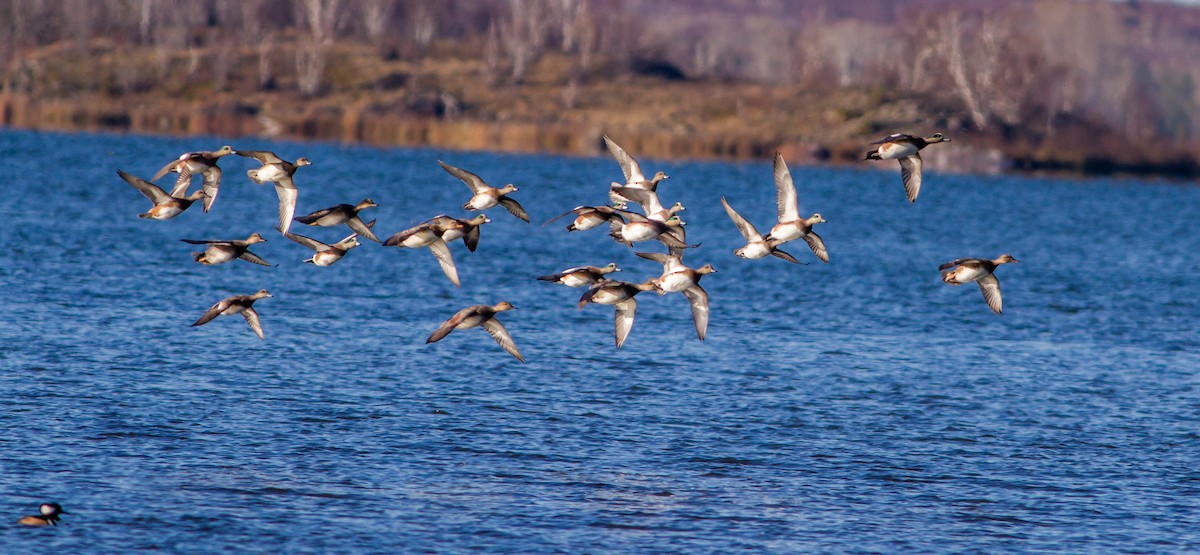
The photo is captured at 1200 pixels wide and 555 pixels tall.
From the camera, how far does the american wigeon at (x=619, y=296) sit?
2173 centimetres

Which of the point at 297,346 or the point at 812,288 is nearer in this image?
the point at 297,346

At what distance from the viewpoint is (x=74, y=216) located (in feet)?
200

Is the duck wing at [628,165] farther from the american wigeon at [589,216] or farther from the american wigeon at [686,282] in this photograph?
the american wigeon at [686,282]

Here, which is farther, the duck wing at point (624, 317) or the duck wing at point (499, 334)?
the duck wing at point (624, 317)

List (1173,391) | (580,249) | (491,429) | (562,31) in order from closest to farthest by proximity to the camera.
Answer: (491,429) → (1173,391) → (580,249) → (562,31)

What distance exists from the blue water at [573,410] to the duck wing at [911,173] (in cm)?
462

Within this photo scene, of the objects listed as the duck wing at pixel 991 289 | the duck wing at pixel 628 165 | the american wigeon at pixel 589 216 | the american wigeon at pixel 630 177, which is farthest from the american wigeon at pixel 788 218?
the duck wing at pixel 991 289

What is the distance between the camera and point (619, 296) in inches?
873

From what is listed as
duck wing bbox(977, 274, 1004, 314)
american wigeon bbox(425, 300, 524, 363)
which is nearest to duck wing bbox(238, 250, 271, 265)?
american wigeon bbox(425, 300, 524, 363)

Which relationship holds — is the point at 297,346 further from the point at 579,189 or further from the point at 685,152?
the point at 685,152

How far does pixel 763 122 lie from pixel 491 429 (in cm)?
12967

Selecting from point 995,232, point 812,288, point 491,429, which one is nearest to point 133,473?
point 491,429

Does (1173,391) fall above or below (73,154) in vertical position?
above

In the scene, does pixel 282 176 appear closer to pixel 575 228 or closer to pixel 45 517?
pixel 575 228
